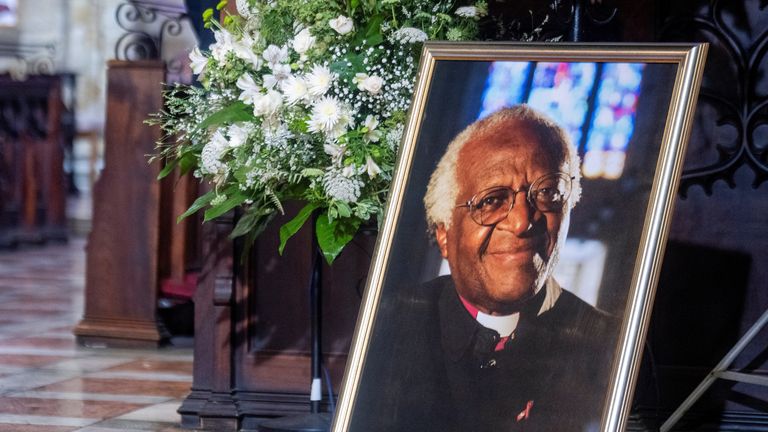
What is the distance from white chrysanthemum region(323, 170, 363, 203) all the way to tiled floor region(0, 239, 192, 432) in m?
1.20

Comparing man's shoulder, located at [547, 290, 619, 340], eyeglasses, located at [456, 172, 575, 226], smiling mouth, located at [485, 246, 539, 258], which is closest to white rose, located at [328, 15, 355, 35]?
eyeglasses, located at [456, 172, 575, 226]

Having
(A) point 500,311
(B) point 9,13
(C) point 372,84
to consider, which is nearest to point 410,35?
(C) point 372,84

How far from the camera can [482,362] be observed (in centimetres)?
221

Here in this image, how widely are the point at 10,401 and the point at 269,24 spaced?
5.81ft

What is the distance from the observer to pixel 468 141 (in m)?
2.38

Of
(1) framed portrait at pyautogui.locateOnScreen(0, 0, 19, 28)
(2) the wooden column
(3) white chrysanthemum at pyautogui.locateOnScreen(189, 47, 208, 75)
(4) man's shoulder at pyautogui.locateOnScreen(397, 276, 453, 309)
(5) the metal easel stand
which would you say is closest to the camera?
(4) man's shoulder at pyautogui.locateOnScreen(397, 276, 453, 309)

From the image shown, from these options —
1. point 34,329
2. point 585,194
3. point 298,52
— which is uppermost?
point 298,52

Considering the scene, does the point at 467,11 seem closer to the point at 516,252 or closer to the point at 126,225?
the point at 516,252

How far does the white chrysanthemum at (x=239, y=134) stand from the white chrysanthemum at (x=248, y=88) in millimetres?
60

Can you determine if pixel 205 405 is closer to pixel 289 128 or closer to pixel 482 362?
pixel 289 128

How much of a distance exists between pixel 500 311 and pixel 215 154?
854 mm

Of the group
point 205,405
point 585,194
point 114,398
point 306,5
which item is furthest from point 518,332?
point 114,398

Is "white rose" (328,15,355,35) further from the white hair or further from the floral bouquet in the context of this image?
the white hair

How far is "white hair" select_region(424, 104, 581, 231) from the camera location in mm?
2283
